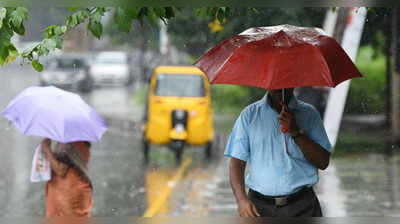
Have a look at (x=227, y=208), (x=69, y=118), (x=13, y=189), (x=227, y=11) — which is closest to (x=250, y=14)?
(x=227, y=11)

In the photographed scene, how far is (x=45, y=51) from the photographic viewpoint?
4.69 meters

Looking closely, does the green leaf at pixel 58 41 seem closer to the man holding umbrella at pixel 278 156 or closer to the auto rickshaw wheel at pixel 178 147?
the man holding umbrella at pixel 278 156

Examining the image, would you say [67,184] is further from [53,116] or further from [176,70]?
[176,70]

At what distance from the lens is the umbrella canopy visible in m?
4.22

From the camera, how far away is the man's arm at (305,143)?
171 inches

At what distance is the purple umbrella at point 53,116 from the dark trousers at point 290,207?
182 centimetres

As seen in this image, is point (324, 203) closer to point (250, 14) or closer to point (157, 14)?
point (250, 14)

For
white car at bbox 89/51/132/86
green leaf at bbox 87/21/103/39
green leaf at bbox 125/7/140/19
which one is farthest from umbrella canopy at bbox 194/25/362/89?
white car at bbox 89/51/132/86

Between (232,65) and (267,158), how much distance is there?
1.95 feet

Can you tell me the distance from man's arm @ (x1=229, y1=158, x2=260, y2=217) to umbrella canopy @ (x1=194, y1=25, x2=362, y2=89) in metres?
0.55

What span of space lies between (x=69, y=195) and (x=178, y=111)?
311 inches

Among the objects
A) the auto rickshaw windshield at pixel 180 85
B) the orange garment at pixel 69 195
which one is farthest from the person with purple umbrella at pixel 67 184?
the auto rickshaw windshield at pixel 180 85

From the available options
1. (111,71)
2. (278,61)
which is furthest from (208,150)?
(111,71)

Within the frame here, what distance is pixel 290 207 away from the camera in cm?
446
